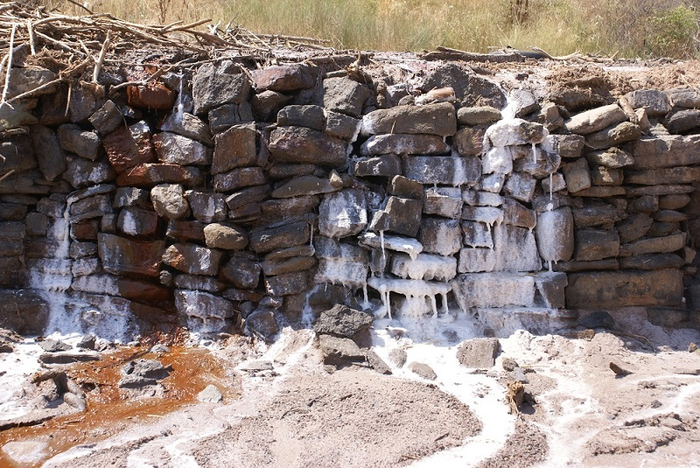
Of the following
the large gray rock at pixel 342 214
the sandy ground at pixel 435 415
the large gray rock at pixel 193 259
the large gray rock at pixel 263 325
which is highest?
the large gray rock at pixel 342 214

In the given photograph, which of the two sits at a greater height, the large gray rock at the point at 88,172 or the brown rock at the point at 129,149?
the brown rock at the point at 129,149

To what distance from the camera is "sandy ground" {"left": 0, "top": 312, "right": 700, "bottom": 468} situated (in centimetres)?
350

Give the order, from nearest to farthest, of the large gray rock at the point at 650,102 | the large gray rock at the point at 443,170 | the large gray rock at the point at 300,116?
the large gray rock at the point at 300,116, the large gray rock at the point at 443,170, the large gray rock at the point at 650,102

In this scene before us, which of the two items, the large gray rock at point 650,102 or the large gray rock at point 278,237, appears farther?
the large gray rock at point 650,102

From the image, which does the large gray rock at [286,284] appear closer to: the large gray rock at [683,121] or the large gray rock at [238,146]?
the large gray rock at [238,146]

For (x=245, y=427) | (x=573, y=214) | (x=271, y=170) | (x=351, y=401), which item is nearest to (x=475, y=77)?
(x=573, y=214)

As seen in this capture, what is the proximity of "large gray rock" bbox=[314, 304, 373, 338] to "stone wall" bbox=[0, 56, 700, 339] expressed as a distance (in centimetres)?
17

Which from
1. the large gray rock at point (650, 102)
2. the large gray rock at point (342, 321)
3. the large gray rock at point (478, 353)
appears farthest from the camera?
the large gray rock at point (650, 102)

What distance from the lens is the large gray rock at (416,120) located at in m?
5.10

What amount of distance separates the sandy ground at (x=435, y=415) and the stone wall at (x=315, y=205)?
1.39ft

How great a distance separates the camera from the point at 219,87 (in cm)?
502

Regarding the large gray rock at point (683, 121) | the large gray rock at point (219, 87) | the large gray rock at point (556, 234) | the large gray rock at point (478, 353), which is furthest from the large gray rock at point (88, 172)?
the large gray rock at point (683, 121)

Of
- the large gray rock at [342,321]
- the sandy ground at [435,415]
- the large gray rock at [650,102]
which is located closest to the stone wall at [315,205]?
the large gray rock at [342,321]

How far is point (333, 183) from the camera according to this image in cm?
498
